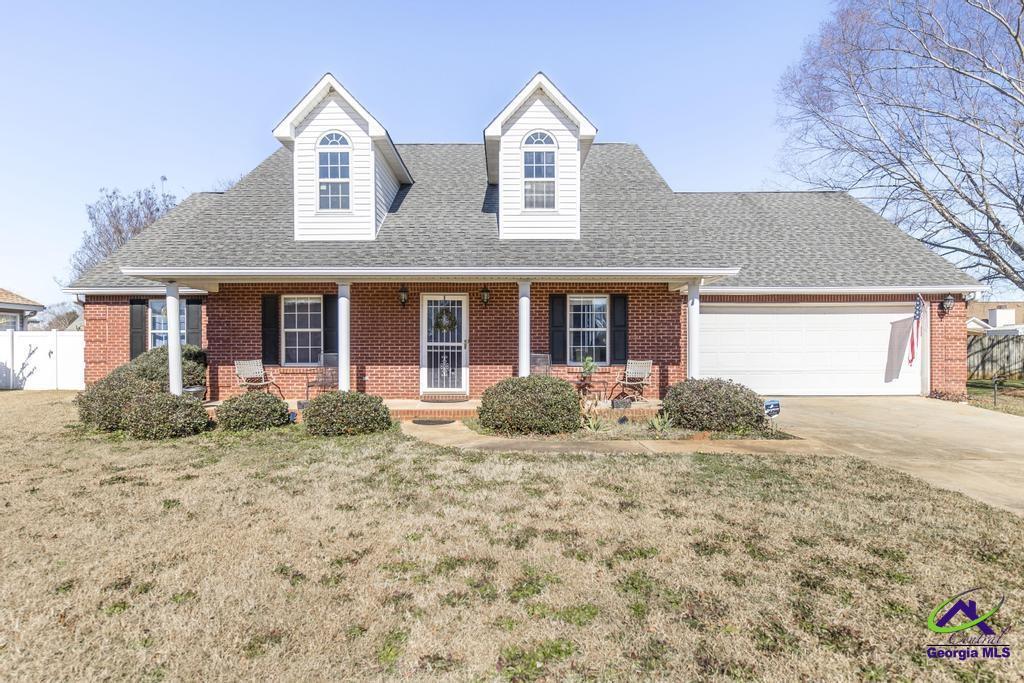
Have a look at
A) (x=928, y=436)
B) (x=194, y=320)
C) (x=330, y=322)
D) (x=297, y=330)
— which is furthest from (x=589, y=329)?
(x=194, y=320)

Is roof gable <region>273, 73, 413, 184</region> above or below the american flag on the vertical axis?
above

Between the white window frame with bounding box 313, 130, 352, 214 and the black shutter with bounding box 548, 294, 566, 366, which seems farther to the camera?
the black shutter with bounding box 548, 294, 566, 366

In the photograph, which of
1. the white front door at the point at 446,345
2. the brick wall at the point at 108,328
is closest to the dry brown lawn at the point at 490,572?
the white front door at the point at 446,345

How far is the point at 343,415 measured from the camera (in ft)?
28.7

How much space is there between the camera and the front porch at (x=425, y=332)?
11656 mm

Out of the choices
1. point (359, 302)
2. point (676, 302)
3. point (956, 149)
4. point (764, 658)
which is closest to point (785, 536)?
point (764, 658)

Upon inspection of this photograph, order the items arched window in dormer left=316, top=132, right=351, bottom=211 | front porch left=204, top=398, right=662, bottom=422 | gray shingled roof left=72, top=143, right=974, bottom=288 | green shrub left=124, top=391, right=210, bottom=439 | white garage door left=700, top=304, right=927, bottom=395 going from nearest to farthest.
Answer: green shrub left=124, top=391, right=210, bottom=439, front porch left=204, top=398, right=662, bottom=422, gray shingled roof left=72, top=143, right=974, bottom=288, arched window in dormer left=316, top=132, right=351, bottom=211, white garage door left=700, top=304, right=927, bottom=395

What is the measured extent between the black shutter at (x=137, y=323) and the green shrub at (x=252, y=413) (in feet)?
22.2

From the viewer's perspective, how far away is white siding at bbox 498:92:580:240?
36.3 feet

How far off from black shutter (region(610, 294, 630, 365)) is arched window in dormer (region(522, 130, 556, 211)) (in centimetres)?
262

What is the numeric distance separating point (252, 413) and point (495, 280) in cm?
527

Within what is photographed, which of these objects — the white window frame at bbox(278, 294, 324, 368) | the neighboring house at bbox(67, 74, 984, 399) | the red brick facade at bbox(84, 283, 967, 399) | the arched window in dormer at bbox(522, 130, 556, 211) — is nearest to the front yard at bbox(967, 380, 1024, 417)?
the neighboring house at bbox(67, 74, 984, 399)

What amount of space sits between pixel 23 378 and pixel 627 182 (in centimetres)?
1994

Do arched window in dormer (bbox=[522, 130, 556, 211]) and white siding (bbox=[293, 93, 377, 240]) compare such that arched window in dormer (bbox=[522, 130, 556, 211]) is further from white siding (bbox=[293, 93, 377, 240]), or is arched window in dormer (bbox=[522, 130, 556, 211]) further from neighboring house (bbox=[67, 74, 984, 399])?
white siding (bbox=[293, 93, 377, 240])
